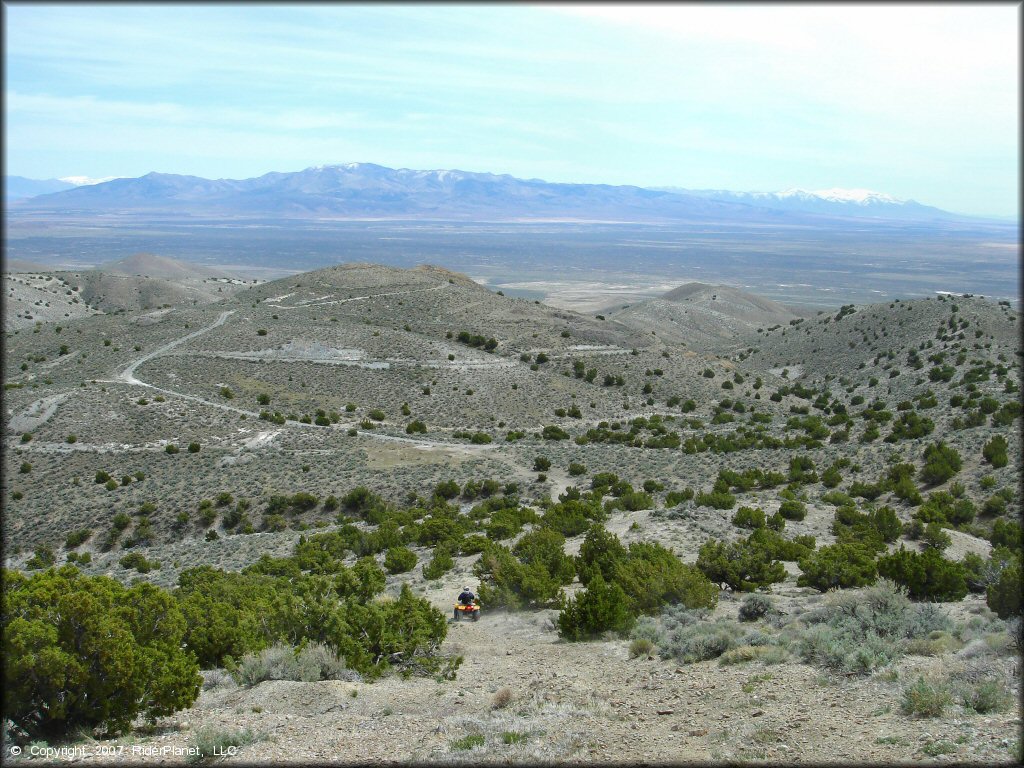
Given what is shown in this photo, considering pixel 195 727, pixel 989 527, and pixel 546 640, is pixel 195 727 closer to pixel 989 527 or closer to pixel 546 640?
pixel 546 640

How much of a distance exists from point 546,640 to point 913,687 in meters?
6.41

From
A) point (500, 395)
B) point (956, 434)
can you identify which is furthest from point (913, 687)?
point (500, 395)

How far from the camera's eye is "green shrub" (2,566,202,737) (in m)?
8.91

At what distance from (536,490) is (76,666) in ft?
76.5

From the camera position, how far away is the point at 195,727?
A: 9508mm

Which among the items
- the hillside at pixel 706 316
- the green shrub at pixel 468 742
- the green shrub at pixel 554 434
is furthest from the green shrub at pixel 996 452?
the hillside at pixel 706 316

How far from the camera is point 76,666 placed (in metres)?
9.02

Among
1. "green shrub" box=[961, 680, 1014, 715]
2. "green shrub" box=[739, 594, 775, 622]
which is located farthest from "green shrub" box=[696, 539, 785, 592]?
"green shrub" box=[961, 680, 1014, 715]

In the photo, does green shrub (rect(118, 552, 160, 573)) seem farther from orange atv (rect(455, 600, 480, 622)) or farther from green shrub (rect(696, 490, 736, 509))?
green shrub (rect(696, 490, 736, 509))

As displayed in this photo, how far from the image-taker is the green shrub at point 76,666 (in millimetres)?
8906

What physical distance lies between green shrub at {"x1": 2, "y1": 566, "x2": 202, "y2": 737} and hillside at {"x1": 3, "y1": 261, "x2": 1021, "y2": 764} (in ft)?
1.46

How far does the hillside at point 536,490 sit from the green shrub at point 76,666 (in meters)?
0.45

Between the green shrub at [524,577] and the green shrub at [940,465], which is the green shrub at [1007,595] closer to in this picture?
the green shrub at [524,577]

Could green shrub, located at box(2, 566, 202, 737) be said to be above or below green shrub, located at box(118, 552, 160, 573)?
above
